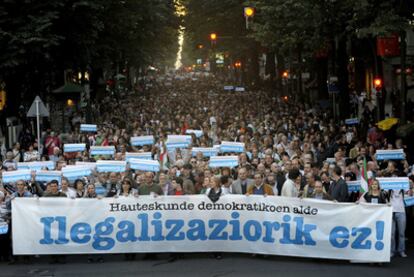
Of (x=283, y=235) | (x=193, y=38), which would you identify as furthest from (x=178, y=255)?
(x=193, y=38)

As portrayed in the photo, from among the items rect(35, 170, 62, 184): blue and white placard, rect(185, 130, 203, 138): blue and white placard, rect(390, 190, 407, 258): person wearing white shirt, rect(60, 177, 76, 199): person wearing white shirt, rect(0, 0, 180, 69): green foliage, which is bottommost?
rect(390, 190, 407, 258): person wearing white shirt

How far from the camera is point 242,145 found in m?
20.0

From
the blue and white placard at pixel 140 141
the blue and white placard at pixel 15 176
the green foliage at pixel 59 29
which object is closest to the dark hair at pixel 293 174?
the blue and white placard at pixel 15 176

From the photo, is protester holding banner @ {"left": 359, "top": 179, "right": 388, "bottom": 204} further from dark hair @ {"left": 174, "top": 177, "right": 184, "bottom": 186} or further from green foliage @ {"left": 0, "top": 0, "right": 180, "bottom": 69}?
green foliage @ {"left": 0, "top": 0, "right": 180, "bottom": 69}

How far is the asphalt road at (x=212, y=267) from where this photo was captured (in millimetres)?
12844

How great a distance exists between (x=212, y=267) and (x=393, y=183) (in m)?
3.35

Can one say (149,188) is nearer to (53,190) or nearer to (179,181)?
A: (179,181)

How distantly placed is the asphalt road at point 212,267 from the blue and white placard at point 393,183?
47.6 inches

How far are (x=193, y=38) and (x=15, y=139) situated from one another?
43.1 m

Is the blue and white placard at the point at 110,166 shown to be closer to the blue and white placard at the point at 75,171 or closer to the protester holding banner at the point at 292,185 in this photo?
the blue and white placard at the point at 75,171

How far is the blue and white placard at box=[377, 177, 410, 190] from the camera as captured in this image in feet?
44.8

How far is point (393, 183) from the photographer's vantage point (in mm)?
13695

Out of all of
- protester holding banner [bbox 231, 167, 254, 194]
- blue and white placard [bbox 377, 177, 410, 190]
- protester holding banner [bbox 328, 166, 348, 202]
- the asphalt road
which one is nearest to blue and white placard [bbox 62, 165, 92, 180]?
the asphalt road

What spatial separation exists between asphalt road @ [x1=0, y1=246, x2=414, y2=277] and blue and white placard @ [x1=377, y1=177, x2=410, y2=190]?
121cm
